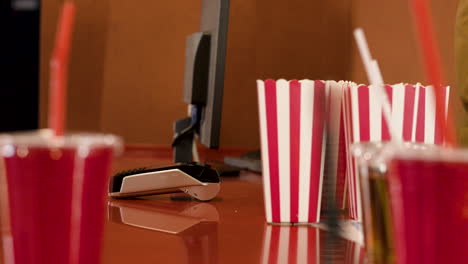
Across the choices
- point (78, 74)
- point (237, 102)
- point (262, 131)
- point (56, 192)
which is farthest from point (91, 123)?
point (56, 192)

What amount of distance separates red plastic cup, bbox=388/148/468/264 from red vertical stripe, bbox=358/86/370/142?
1.69 ft

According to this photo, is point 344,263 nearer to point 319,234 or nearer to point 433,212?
point 319,234

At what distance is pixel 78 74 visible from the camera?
3670mm

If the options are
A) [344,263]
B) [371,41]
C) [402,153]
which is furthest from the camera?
[371,41]

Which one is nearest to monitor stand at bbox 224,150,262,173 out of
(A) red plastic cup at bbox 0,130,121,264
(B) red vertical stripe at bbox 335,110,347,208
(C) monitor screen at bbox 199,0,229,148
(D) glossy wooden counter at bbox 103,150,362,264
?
(C) monitor screen at bbox 199,0,229,148

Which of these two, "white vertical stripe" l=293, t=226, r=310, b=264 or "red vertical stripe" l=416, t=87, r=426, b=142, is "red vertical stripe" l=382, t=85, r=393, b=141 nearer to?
"red vertical stripe" l=416, t=87, r=426, b=142

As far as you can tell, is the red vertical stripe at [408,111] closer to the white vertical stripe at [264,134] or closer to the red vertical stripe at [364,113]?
the red vertical stripe at [364,113]

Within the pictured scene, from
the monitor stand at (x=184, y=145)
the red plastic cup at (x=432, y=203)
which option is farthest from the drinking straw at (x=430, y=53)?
the monitor stand at (x=184, y=145)

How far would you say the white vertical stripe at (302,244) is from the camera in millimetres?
768

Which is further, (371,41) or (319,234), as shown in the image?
(371,41)

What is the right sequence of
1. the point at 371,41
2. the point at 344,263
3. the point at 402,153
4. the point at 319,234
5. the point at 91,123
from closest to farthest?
the point at 402,153 < the point at 344,263 < the point at 319,234 < the point at 371,41 < the point at 91,123

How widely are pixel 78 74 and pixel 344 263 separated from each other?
3.11 metres

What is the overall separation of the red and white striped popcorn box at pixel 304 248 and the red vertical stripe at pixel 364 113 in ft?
0.48

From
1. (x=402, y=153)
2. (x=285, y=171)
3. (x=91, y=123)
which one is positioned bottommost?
(x=91, y=123)
